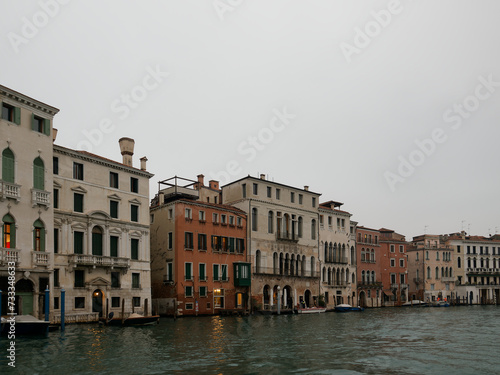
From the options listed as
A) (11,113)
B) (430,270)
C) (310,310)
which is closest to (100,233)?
(11,113)

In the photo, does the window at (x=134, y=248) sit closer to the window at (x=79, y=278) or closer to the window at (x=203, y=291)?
the window at (x=79, y=278)

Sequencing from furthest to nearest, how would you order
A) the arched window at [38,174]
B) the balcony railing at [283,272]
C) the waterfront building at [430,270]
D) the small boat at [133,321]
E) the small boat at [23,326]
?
1. the waterfront building at [430,270]
2. the balcony railing at [283,272]
3. the small boat at [133,321]
4. the arched window at [38,174]
5. the small boat at [23,326]

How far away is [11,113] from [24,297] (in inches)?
407

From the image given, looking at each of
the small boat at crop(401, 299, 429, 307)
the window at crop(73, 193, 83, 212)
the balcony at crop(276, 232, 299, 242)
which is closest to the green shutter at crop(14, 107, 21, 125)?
the window at crop(73, 193, 83, 212)

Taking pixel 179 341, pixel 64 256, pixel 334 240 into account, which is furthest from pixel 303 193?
pixel 179 341

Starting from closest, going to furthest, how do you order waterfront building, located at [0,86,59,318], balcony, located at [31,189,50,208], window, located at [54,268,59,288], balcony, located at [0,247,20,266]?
balcony, located at [0,247,20,266] → waterfront building, located at [0,86,59,318] → balcony, located at [31,189,50,208] → window, located at [54,268,59,288]

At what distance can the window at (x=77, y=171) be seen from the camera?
37.3 m

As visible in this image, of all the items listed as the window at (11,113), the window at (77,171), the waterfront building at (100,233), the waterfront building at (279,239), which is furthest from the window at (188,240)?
the window at (11,113)

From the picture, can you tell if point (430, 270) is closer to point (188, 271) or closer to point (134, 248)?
point (188, 271)

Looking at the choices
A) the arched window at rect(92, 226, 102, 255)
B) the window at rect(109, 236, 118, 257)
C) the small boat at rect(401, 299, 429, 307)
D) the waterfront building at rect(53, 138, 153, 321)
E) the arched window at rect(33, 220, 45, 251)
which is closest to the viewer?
the arched window at rect(33, 220, 45, 251)

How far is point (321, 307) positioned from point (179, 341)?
3495cm

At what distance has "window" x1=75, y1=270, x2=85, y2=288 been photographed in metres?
36.8

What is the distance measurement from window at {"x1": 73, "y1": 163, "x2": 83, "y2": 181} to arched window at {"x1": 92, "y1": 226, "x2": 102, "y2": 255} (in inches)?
147

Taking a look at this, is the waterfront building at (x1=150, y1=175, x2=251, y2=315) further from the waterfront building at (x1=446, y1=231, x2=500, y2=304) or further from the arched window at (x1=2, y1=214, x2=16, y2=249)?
the waterfront building at (x1=446, y1=231, x2=500, y2=304)
